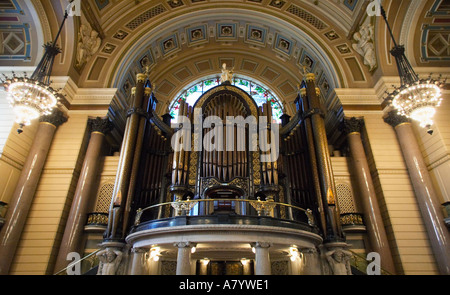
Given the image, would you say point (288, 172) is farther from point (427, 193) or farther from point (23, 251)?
point (23, 251)

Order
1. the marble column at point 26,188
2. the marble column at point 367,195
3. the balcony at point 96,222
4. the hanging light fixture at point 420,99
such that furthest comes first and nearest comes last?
the balcony at point 96,222 → the marble column at point 367,195 → the marble column at point 26,188 → the hanging light fixture at point 420,99

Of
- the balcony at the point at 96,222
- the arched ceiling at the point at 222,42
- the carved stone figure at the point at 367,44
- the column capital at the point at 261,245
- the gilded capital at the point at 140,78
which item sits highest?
the arched ceiling at the point at 222,42

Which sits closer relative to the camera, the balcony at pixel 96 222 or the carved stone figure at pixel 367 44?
the balcony at pixel 96 222

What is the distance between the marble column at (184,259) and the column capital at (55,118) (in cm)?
660

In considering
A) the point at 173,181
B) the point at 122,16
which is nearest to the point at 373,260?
the point at 173,181

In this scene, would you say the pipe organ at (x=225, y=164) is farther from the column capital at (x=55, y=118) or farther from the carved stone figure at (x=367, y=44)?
the carved stone figure at (x=367, y=44)

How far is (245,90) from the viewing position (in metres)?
14.3

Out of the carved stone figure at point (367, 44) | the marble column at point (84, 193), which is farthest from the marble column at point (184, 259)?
the carved stone figure at point (367, 44)

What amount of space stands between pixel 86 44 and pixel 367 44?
11.7 meters

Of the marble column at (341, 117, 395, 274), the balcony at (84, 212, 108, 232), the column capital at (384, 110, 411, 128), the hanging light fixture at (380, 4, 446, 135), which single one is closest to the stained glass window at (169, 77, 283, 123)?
the marble column at (341, 117, 395, 274)

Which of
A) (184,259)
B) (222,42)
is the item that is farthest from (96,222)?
(222,42)

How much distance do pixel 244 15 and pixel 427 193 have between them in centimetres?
1058

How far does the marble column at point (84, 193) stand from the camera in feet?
25.5

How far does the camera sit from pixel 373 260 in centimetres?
792
